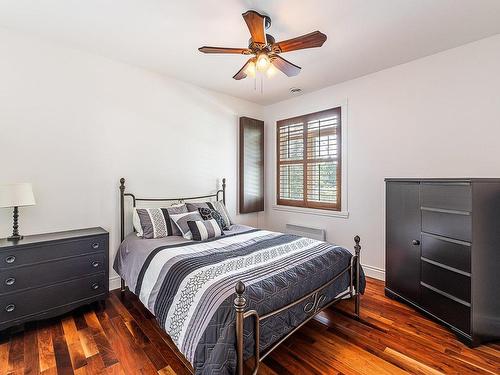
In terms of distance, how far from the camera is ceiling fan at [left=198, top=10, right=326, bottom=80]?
6.01 ft

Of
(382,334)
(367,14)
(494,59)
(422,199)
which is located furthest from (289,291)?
(494,59)

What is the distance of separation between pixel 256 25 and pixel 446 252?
2476 mm

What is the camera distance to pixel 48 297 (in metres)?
2.22

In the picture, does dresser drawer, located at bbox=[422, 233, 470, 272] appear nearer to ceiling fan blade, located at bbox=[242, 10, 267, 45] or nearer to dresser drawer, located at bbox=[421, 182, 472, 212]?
dresser drawer, located at bbox=[421, 182, 472, 212]

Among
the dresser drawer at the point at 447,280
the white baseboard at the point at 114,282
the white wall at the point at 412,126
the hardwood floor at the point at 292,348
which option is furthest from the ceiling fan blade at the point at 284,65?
the white baseboard at the point at 114,282

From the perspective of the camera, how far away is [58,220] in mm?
2609

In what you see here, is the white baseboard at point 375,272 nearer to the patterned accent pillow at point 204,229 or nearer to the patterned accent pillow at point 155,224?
the patterned accent pillow at point 204,229

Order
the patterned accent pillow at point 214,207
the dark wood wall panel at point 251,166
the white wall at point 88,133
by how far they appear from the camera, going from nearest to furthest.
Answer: the white wall at point 88,133
the patterned accent pillow at point 214,207
the dark wood wall panel at point 251,166

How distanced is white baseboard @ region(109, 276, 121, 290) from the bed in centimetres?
30

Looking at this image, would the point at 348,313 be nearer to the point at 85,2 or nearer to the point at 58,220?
the point at 58,220

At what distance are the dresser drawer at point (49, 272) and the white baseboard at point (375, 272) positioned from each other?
10.5 ft

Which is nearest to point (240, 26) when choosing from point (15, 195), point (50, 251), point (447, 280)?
point (15, 195)

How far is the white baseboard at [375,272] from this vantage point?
3225 mm

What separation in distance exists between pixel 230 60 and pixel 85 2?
1.42 metres
